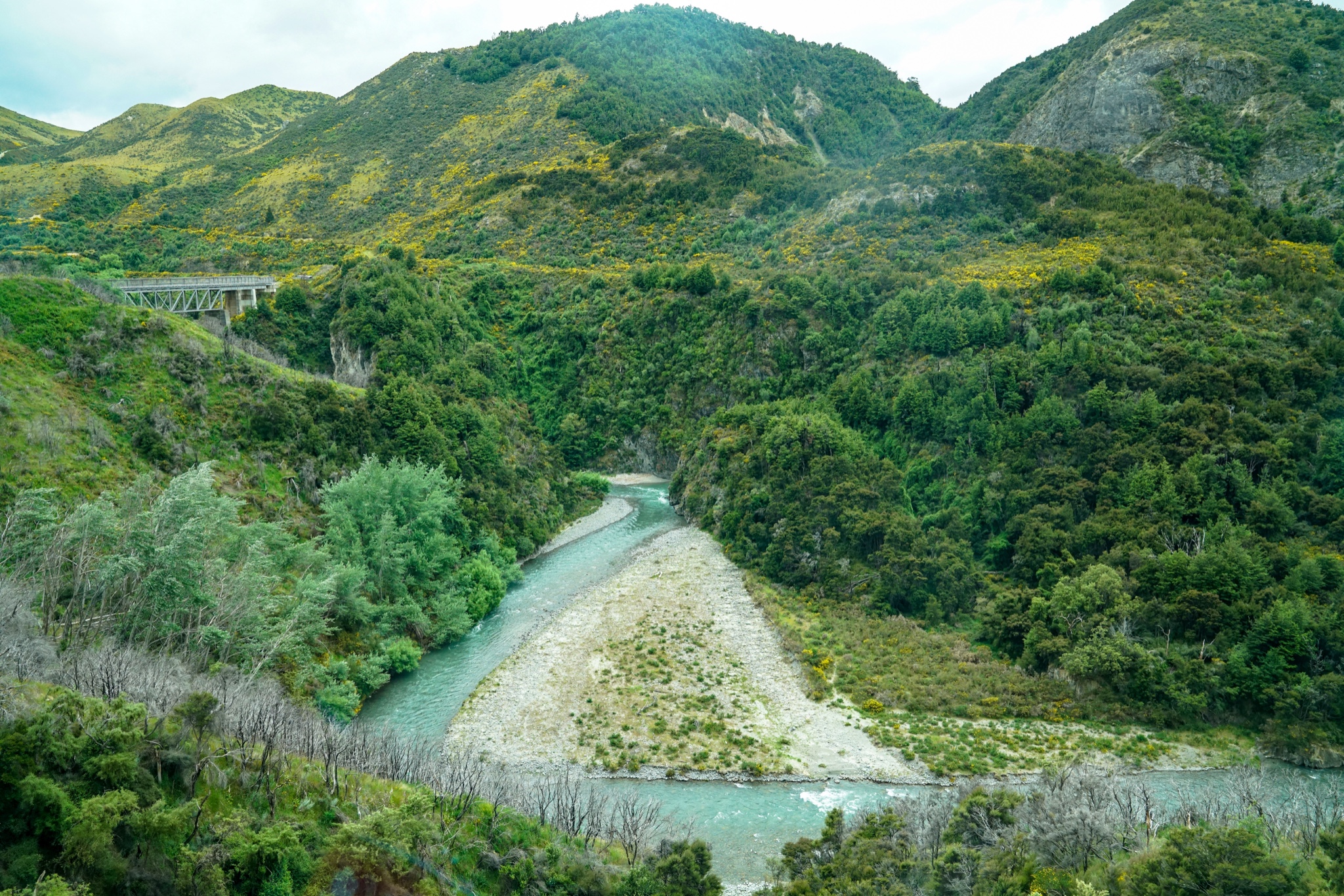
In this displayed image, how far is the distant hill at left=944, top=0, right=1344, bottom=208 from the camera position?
80.7 m

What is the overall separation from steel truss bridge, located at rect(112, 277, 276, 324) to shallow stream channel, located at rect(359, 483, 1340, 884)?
43.4 meters

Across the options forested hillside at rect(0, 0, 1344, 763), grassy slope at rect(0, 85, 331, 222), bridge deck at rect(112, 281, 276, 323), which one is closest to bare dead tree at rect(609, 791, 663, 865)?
forested hillside at rect(0, 0, 1344, 763)

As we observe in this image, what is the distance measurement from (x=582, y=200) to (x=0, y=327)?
93.8 m

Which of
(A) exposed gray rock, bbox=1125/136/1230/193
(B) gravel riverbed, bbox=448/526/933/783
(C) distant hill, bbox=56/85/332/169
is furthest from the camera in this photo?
(C) distant hill, bbox=56/85/332/169

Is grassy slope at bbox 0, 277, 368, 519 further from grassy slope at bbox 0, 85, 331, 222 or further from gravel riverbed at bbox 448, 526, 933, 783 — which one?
grassy slope at bbox 0, 85, 331, 222

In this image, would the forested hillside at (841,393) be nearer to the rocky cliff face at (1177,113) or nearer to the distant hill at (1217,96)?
the distant hill at (1217,96)

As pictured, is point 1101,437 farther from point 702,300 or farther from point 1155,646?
point 702,300

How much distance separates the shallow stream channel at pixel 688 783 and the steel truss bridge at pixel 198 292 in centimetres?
4337

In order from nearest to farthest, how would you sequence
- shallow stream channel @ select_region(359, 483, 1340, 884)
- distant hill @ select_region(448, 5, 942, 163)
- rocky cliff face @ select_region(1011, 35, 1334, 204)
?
shallow stream channel @ select_region(359, 483, 1340, 884) < rocky cliff face @ select_region(1011, 35, 1334, 204) < distant hill @ select_region(448, 5, 942, 163)

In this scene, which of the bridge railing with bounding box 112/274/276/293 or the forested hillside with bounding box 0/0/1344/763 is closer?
the forested hillside with bounding box 0/0/1344/763

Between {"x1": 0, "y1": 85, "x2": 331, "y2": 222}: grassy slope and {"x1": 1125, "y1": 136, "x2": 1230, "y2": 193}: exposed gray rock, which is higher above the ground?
{"x1": 0, "y1": 85, "x2": 331, "y2": 222}: grassy slope

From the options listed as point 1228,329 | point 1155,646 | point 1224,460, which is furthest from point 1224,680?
point 1228,329

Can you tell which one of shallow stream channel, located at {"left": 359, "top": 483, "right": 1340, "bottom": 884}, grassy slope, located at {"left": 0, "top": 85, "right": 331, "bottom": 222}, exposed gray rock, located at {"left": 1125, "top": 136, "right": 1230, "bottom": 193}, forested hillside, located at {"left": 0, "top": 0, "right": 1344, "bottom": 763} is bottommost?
shallow stream channel, located at {"left": 359, "top": 483, "right": 1340, "bottom": 884}

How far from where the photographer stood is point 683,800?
30750 millimetres
